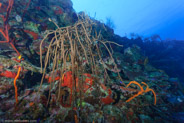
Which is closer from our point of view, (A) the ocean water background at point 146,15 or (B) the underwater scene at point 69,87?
(B) the underwater scene at point 69,87

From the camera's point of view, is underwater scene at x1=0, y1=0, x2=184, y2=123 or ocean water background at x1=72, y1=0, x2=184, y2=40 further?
ocean water background at x1=72, y1=0, x2=184, y2=40

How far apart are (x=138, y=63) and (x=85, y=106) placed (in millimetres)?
6312

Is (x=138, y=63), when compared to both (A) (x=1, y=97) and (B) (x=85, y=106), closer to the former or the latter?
(B) (x=85, y=106)

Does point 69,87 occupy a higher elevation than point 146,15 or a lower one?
lower

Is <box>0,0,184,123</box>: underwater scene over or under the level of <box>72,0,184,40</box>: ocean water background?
under

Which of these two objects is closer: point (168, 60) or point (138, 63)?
point (138, 63)

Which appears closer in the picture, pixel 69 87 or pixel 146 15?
pixel 69 87

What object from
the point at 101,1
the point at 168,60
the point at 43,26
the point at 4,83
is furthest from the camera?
the point at 101,1

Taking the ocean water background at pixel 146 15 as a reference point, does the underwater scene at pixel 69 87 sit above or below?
below

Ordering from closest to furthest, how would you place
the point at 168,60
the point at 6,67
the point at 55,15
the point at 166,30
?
the point at 6,67
the point at 55,15
the point at 168,60
the point at 166,30

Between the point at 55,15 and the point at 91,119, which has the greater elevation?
the point at 55,15

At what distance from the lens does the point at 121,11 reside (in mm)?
143750

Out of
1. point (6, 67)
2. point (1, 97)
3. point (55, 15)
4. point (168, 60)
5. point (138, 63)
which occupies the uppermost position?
point (55, 15)

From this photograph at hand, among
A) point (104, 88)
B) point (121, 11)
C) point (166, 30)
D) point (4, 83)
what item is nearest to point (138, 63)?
point (104, 88)
